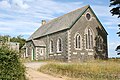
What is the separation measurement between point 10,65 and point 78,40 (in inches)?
1049

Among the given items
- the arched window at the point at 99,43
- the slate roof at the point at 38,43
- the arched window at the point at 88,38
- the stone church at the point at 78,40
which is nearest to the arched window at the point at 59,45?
the stone church at the point at 78,40

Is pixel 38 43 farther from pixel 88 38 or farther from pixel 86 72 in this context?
pixel 86 72

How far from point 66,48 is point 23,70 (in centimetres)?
2441

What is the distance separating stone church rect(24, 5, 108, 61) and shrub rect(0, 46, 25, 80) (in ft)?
79.6

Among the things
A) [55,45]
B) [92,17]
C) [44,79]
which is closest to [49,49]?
[55,45]

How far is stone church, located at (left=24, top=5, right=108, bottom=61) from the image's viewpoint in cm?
3744

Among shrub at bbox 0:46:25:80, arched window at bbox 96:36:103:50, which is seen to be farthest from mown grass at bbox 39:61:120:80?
arched window at bbox 96:36:103:50

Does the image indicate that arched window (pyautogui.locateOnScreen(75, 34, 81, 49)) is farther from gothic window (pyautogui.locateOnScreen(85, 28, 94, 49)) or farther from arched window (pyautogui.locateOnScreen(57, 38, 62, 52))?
arched window (pyautogui.locateOnScreen(57, 38, 62, 52))

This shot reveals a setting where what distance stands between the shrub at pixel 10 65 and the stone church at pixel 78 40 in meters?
24.3

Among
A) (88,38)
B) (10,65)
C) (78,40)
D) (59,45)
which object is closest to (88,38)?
(88,38)

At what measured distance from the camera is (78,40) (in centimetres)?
3834

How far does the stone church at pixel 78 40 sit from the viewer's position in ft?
123

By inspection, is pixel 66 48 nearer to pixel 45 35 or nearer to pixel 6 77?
pixel 45 35

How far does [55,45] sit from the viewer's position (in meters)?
41.3
